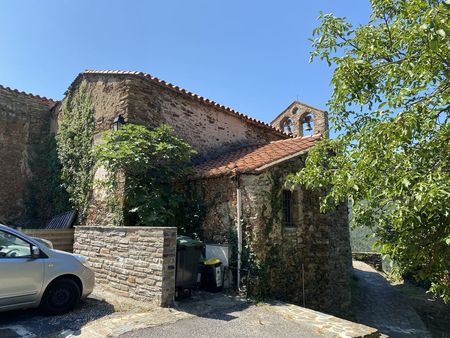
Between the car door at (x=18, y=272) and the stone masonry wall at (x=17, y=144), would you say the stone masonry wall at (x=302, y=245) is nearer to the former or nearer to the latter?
the car door at (x=18, y=272)

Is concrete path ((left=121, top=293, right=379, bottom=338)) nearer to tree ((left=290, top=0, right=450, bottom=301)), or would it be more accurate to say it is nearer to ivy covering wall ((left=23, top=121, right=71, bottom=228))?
tree ((left=290, top=0, right=450, bottom=301))

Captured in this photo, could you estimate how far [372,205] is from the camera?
5.31m

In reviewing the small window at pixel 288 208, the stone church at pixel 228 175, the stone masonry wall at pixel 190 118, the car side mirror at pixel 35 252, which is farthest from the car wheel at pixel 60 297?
the stone masonry wall at pixel 190 118

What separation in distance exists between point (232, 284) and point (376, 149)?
479 centimetres

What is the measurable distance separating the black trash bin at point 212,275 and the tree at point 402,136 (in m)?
3.29

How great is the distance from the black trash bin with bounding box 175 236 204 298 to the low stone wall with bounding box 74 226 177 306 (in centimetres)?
27

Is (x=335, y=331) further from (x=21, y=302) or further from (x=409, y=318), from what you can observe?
(x=409, y=318)

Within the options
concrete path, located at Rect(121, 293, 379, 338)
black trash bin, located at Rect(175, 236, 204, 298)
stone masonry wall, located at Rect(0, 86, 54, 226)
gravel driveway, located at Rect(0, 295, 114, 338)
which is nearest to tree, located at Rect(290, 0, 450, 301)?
concrete path, located at Rect(121, 293, 379, 338)

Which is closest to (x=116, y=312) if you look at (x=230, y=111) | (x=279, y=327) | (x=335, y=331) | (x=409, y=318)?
(x=279, y=327)

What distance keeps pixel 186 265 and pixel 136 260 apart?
102 cm

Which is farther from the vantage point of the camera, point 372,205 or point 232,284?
point 232,284

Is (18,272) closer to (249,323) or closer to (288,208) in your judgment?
(249,323)

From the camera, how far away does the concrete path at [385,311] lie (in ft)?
33.1

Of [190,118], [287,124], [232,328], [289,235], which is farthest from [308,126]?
[232,328]
